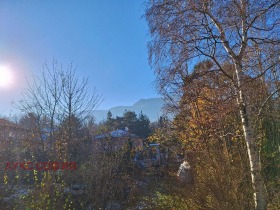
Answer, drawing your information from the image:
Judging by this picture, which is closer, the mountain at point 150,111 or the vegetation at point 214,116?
the vegetation at point 214,116

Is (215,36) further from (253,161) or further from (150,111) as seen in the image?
(150,111)

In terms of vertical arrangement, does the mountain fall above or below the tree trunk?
above

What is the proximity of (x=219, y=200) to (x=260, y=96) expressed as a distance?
111 inches

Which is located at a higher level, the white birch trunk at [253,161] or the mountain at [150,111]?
the mountain at [150,111]

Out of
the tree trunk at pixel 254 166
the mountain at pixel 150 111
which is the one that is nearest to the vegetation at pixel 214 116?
the tree trunk at pixel 254 166

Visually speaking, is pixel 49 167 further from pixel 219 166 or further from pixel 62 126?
pixel 219 166

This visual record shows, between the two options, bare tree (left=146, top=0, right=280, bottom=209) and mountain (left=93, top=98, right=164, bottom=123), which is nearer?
bare tree (left=146, top=0, right=280, bottom=209)

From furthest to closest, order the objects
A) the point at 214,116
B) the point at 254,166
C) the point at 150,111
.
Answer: the point at 150,111 < the point at 214,116 < the point at 254,166

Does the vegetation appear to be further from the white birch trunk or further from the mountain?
the mountain

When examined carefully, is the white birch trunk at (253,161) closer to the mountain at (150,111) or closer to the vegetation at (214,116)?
the vegetation at (214,116)

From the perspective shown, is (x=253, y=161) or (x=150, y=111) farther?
(x=150, y=111)

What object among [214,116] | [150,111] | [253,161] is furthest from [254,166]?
[150,111]

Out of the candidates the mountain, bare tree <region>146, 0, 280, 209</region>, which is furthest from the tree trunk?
the mountain

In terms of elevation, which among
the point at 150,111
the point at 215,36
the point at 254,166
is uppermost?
the point at 150,111
